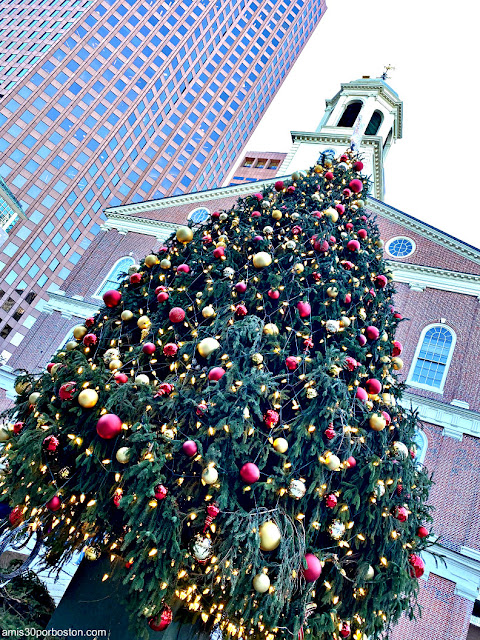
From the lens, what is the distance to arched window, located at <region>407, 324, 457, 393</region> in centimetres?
1547

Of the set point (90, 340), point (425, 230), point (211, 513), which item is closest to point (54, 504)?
point (211, 513)

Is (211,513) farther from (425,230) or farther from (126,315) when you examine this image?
(425,230)

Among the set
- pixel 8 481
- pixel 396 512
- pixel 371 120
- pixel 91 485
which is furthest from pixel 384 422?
pixel 371 120

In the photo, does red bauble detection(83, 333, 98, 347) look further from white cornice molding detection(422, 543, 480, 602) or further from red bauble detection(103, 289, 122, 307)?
white cornice molding detection(422, 543, 480, 602)

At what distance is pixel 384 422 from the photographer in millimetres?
6031

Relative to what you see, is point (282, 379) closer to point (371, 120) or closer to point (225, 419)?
point (225, 419)

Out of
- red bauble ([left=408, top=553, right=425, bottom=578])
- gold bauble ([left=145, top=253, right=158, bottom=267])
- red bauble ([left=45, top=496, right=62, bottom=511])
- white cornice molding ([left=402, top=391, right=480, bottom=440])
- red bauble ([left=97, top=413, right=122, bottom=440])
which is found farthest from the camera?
white cornice molding ([left=402, top=391, right=480, bottom=440])

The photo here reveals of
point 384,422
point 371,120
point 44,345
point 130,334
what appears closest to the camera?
point 384,422

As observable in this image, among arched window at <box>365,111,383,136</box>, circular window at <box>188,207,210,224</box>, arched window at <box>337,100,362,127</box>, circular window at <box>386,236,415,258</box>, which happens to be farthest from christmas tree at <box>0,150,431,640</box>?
arched window at <box>365,111,383,136</box>

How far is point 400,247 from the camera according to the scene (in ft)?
64.9

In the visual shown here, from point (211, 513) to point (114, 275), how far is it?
2033 cm

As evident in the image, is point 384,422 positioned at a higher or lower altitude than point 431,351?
lower

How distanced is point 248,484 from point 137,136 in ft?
229

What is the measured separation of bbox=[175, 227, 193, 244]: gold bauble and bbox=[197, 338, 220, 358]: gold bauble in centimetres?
289
